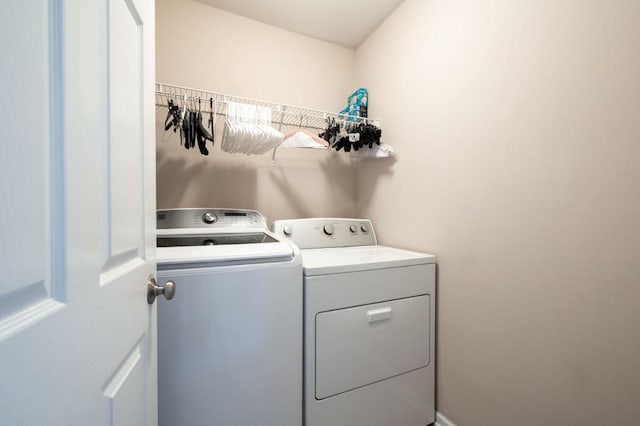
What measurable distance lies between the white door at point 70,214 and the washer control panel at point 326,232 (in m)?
1.07

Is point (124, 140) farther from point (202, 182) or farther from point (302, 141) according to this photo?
point (202, 182)

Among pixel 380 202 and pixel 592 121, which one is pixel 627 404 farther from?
pixel 380 202

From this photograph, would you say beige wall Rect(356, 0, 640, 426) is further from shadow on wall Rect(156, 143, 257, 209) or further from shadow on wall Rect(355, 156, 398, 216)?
shadow on wall Rect(156, 143, 257, 209)

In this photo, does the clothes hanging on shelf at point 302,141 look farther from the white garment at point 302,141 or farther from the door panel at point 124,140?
the door panel at point 124,140

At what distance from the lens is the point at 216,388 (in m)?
0.93

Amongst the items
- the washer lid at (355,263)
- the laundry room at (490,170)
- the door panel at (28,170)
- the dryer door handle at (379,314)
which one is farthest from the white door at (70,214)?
the laundry room at (490,170)

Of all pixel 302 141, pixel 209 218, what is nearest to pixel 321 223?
pixel 302 141

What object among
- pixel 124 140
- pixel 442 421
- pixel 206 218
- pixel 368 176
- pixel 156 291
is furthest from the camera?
pixel 368 176

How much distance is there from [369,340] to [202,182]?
1457mm

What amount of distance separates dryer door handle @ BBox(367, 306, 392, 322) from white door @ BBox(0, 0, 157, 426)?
2.95 ft

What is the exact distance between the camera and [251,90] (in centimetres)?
183

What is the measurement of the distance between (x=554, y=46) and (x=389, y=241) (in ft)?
4.15

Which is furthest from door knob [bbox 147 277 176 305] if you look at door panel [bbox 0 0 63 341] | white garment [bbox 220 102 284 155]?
white garment [bbox 220 102 284 155]

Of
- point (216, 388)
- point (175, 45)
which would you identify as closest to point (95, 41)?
point (216, 388)
